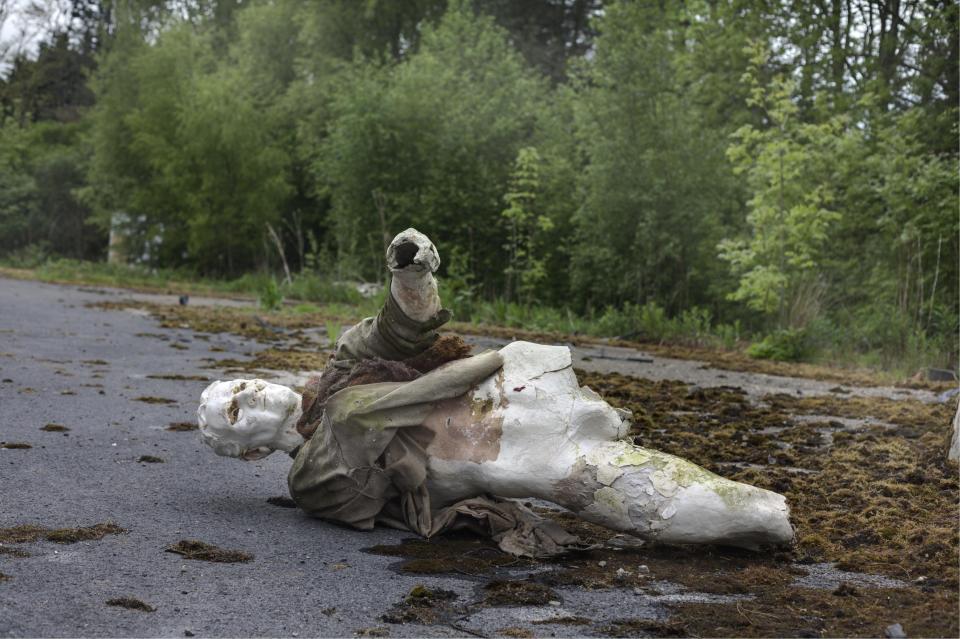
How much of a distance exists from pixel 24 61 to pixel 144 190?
16.6 meters

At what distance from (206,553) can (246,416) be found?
27.8 inches

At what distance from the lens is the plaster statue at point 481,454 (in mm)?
3168

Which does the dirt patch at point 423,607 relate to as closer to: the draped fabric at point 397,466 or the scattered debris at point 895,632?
the draped fabric at point 397,466

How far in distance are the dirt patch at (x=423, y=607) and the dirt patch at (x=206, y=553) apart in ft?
2.04

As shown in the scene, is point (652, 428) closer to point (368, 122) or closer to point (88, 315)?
point (88, 315)

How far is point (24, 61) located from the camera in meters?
37.8

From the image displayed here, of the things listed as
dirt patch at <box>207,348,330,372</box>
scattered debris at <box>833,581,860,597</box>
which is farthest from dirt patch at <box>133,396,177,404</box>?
scattered debris at <box>833,581,860,597</box>

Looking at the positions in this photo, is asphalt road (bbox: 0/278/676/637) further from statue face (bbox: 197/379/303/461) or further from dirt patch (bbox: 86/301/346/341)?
dirt patch (bbox: 86/301/346/341)

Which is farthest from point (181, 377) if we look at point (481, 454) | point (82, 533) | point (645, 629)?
point (645, 629)

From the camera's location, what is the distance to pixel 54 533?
3.14 metres

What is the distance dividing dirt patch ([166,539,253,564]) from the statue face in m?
0.58

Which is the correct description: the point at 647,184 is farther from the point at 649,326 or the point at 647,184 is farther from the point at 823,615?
the point at 823,615

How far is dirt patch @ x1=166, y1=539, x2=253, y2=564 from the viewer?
3.05 m

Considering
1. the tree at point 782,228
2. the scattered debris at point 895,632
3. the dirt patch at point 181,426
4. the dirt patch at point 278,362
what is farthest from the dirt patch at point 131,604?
the tree at point 782,228
